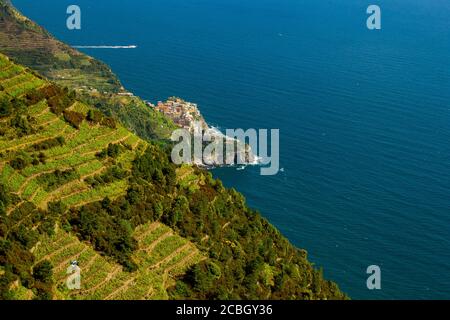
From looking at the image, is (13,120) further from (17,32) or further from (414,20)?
(414,20)

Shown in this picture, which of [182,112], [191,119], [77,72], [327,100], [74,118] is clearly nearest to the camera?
[74,118]

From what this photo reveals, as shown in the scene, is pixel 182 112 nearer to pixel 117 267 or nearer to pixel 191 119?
pixel 191 119

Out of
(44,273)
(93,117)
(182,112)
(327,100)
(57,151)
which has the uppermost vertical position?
(93,117)

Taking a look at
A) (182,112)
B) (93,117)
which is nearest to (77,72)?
(182,112)

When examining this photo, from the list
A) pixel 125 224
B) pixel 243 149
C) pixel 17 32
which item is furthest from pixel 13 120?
pixel 17 32

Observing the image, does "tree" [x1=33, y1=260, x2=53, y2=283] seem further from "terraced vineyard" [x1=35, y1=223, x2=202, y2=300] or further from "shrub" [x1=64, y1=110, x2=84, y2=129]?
"shrub" [x1=64, y1=110, x2=84, y2=129]

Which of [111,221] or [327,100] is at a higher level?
[111,221]
